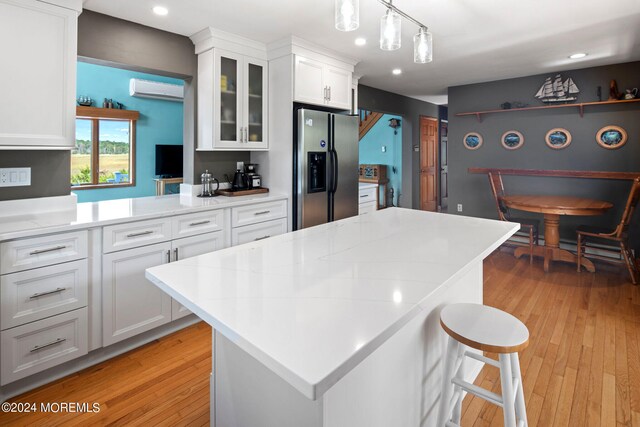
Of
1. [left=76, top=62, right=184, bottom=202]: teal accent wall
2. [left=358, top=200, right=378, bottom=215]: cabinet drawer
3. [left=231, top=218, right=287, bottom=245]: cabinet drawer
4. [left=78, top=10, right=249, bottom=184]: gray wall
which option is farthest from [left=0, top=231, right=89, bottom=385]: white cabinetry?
[left=76, top=62, right=184, bottom=202]: teal accent wall

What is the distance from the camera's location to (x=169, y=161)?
6.25 meters

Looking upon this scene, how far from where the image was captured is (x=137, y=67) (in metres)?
2.91

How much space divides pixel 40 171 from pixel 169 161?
393 centimetres

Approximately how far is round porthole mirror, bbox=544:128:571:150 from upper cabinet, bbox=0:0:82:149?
5272 mm

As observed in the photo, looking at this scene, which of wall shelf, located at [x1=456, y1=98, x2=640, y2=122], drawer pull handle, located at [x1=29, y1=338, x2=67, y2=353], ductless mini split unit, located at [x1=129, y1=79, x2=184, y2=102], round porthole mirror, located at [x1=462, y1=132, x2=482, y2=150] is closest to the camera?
drawer pull handle, located at [x1=29, y1=338, x2=67, y2=353]

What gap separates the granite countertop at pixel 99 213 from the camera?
6.57ft

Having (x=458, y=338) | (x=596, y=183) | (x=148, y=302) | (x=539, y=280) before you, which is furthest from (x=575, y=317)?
(x=148, y=302)

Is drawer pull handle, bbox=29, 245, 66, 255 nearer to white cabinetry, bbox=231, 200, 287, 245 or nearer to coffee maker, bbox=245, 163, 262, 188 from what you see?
white cabinetry, bbox=231, 200, 287, 245

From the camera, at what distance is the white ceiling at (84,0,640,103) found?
103 inches

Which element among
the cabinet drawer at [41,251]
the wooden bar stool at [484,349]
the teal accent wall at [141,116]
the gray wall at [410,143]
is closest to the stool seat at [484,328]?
the wooden bar stool at [484,349]

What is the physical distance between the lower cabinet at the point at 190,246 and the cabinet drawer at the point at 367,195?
225 cm

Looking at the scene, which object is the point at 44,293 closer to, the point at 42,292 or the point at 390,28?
the point at 42,292

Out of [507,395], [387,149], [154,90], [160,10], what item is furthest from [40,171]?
[387,149]

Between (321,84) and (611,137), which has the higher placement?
(321,84)
